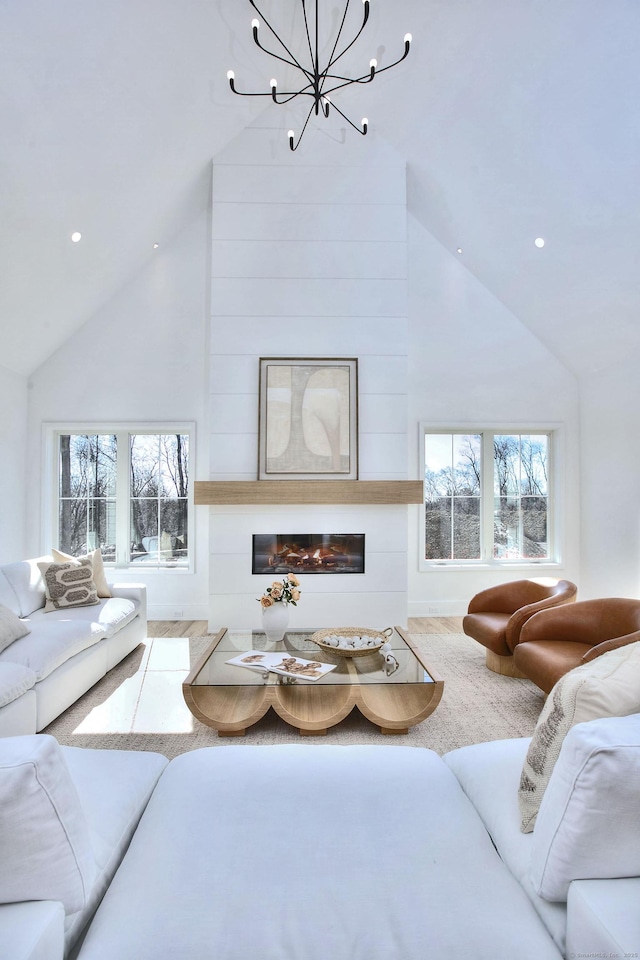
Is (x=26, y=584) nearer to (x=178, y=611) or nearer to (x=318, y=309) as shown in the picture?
(x=178, y=611)

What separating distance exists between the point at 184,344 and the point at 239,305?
0.91m

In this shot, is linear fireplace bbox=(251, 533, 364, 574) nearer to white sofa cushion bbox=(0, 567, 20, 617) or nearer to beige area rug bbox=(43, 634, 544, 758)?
beige area rug bbox=(43, 634, 544, 758)

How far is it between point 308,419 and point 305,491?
2.19 feet

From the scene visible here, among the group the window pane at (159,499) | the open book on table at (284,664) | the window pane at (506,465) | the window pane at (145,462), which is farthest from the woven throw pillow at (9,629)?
the window pane at (506,465)

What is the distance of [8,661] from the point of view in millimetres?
2945

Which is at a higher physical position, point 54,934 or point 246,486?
point 246,486

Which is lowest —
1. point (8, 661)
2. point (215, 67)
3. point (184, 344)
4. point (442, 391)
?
point (8, 661)

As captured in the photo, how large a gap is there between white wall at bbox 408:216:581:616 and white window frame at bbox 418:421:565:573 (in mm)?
32

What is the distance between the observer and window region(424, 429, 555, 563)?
6023mm

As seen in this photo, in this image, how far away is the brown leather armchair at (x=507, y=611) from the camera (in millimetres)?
3771

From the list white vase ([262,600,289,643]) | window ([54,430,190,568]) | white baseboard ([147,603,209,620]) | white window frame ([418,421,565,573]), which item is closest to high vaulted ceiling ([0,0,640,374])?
white window frame ([418,421,565,573])

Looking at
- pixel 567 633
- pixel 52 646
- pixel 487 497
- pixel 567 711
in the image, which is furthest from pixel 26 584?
pixel 487 497

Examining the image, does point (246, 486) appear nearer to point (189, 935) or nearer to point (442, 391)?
point (442, 391)

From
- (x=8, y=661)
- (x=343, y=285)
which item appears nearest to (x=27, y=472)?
(x=8, y=661)
